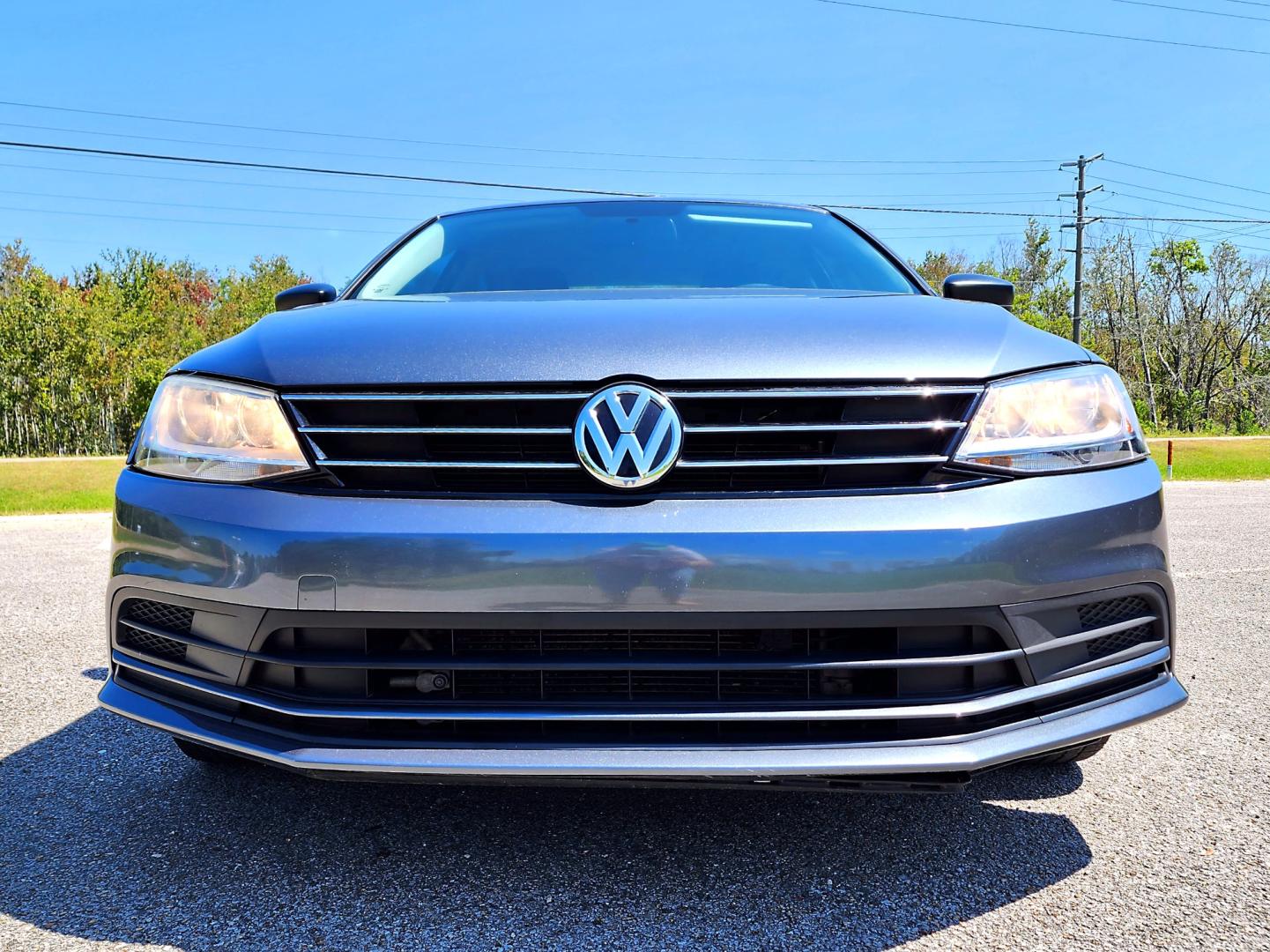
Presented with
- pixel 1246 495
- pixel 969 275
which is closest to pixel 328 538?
pixel 969 275

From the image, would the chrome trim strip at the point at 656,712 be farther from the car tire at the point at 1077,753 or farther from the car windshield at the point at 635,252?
the car windshield at the point at 635,252

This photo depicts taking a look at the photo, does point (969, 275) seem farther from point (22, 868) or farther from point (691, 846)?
point (22, 868)

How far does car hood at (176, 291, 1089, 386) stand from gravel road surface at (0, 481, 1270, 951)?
985mm

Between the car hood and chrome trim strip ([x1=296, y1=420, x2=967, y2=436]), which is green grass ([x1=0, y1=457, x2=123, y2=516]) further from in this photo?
chrome trim strip ([x1=296, y1=420, x2=967, y2=436])

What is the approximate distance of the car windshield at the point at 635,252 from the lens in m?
2.72

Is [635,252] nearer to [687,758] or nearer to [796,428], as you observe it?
[796,428]

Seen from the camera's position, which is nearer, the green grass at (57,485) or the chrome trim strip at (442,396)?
the chrome trim strip at (442,396)

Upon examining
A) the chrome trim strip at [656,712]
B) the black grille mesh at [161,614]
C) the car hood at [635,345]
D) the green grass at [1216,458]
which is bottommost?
the green grass at [1216,458]

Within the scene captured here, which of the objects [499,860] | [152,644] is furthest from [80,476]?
[499,860]

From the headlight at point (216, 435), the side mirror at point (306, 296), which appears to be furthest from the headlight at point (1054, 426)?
the side mirror at point (306, 296)

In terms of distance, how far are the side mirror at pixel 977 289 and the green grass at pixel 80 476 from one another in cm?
763

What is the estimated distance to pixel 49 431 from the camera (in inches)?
1286

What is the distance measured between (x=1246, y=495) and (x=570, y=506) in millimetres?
13603

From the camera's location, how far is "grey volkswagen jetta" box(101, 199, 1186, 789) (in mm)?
1568
